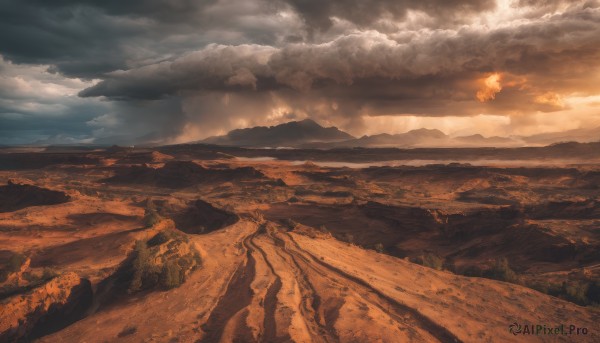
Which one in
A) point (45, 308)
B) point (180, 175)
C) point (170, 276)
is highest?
point (170, 276)

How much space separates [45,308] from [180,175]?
63.0m

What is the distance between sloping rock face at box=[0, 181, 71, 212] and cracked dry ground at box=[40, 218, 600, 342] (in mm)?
24823

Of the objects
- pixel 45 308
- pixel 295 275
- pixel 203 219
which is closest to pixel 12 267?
pixel 45 308

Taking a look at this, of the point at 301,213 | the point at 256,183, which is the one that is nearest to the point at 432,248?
the point at 301,213

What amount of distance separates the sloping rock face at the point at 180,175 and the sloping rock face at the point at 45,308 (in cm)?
5215

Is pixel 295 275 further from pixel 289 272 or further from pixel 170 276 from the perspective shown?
pixel 170 276

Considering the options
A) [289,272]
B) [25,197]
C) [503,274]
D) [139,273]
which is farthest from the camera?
[25,197]

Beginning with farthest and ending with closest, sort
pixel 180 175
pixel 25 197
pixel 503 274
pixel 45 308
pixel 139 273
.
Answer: pixel 180 175, pixel 25 197, pixel 503 274, pixel 139 273, pixel 45 308

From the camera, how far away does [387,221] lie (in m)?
31.4

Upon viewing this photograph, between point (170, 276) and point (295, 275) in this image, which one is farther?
point (295, 275)

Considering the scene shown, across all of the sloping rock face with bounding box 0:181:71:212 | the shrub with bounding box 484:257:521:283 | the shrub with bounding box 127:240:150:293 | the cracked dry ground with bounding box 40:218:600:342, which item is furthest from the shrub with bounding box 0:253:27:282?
the shrub with bounding box 484:257:521:283

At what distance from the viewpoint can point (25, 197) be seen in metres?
38.1

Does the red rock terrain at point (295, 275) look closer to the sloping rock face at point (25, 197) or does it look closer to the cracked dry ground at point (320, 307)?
the cracked dry ground at point (320, 307)

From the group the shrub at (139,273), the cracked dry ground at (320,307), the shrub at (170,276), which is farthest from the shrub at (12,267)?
the shrub at (170,276)
